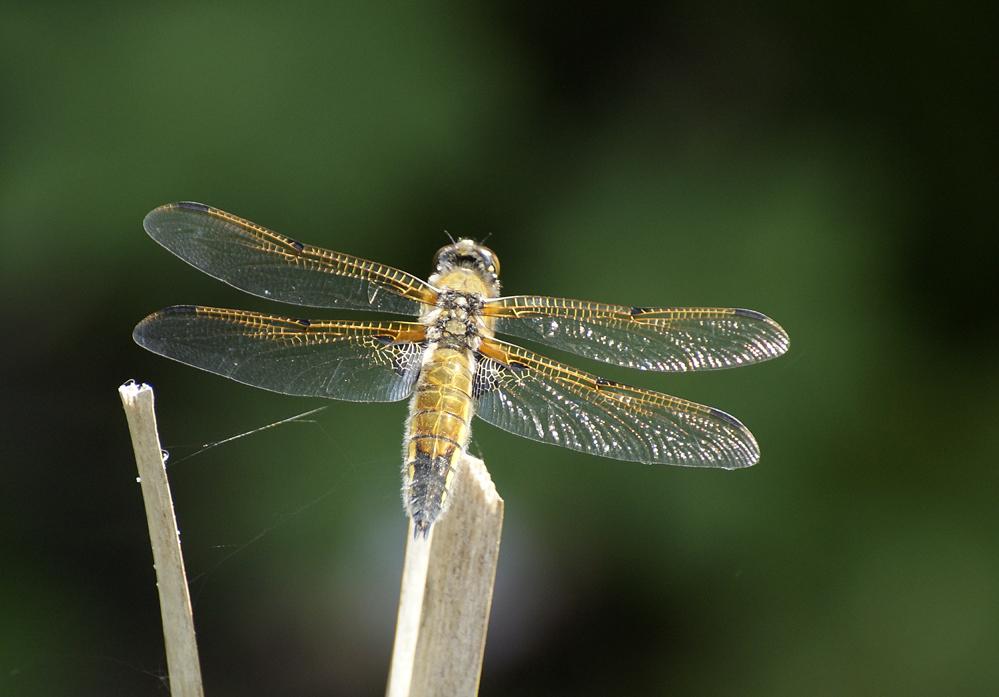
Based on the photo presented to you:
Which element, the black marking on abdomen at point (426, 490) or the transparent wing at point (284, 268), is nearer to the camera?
the black marking on abdomen at point (426, 490)

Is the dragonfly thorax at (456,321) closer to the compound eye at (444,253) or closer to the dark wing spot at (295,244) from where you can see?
the compound eye at (444,253)

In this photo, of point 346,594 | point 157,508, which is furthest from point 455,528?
point 346,594

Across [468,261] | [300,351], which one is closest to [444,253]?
[468,261]

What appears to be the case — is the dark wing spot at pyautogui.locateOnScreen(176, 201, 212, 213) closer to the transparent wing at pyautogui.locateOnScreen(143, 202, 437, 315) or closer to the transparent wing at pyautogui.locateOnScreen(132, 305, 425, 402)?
the transparent wing at pyautogui.locateOnScreen(143, 202, 437, 315)

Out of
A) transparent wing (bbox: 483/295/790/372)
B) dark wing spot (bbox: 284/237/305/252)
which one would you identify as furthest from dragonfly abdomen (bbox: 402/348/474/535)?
dark wing spot (bbox: 284/237/305/252)

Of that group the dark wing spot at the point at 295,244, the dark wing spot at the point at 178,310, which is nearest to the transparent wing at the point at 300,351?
the dark wing spot at the point at 178,310
